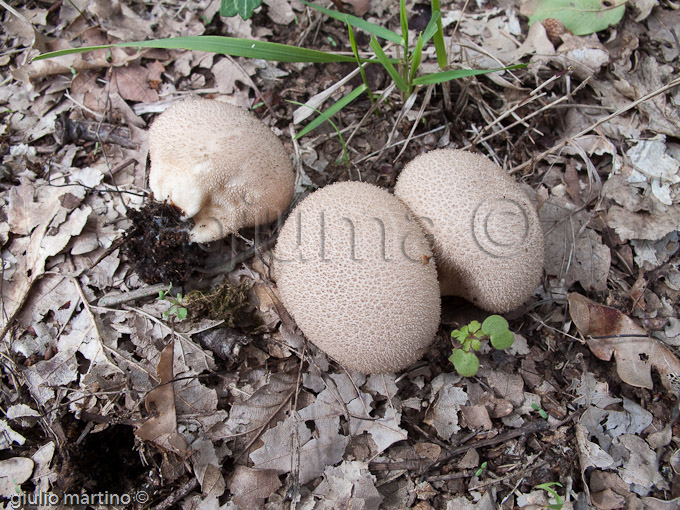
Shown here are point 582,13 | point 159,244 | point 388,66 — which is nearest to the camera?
point 159,244

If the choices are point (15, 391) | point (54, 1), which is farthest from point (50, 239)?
point (54, 1)

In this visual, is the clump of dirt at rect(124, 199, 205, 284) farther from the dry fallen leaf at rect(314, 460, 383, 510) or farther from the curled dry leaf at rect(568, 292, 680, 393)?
the curled dry leaf at rect(568, 292, 680, 393)

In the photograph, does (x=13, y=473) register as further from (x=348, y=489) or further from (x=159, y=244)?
(x=348, y=489)

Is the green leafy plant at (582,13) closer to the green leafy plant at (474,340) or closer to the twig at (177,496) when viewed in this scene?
the green leafy plant at (474,340)

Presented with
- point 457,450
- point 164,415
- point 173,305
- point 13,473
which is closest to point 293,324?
point 173,305

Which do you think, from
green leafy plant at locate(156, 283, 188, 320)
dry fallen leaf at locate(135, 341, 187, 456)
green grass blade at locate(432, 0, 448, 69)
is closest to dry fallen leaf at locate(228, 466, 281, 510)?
dry fallen leaf at locate(135, 341, 187, 456)

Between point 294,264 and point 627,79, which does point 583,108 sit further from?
point 294,264
